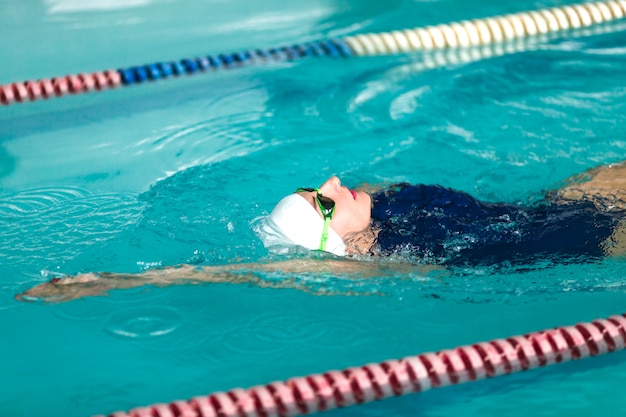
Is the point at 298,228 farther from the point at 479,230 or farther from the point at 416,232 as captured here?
the point at 479,230

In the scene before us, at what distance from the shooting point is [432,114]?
16.6ft

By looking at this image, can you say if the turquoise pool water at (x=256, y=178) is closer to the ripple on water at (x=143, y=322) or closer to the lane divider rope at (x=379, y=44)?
the ripple on water at (x=143, y=322)

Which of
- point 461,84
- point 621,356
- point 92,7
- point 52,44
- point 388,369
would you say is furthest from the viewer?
point 92,7

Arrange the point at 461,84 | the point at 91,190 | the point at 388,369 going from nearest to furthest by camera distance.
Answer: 1. the point at 388,369
2. the point at 91,190
3. the point at 461,84

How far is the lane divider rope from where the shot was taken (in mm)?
5145

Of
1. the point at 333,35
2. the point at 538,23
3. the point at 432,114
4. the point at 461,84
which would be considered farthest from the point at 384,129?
the point at 538,23

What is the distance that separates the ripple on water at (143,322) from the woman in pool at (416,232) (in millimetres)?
206

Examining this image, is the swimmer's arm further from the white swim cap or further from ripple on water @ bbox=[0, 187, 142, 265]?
ripple on water @ bbox=[0, 187, 142, 265]

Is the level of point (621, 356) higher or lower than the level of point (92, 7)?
lower

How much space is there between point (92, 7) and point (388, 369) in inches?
207

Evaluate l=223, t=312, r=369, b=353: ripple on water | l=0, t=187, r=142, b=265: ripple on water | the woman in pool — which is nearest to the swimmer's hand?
the woman in pool

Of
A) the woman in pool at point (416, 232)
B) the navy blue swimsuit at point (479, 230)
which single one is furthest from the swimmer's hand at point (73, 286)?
the navy blue swimsuit at point (479, 230)

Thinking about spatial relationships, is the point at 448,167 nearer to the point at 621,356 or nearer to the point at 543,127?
the point at 543,127

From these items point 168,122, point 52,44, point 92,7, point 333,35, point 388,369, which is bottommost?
point 388,369
